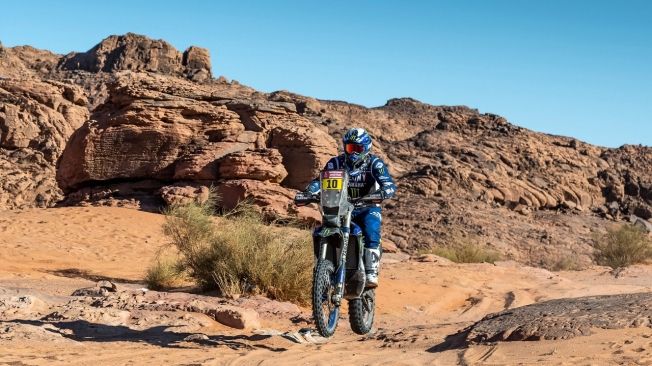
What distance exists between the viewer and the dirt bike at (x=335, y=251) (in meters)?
6.82

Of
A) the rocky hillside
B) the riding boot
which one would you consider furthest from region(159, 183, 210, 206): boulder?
the riding boot

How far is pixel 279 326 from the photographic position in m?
9.78

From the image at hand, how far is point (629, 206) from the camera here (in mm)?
51250

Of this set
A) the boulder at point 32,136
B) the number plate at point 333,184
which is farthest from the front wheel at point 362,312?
the boulder at point 32,136

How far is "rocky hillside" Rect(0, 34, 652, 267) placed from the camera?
27453 millimetres

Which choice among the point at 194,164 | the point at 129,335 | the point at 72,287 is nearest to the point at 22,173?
the point at 194,164

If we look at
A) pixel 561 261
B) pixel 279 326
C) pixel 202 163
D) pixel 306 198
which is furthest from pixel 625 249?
pixel 306 198

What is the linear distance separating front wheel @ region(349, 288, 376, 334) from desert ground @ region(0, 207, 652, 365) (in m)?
0.17

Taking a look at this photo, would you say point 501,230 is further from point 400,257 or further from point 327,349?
point 327,349

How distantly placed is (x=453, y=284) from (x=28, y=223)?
13.5 m

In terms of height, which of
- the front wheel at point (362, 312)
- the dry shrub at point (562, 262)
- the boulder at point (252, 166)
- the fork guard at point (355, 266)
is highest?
the boulder at point (252, 166)

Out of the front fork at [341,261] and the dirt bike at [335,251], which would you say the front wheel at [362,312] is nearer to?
the dirt bike at [335,251]

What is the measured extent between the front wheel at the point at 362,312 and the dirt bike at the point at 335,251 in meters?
0.16

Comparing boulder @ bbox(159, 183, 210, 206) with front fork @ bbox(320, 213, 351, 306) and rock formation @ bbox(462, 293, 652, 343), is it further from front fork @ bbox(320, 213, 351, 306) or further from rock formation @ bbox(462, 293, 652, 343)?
rock formation @ bbox(462, 293, 652, 343)
